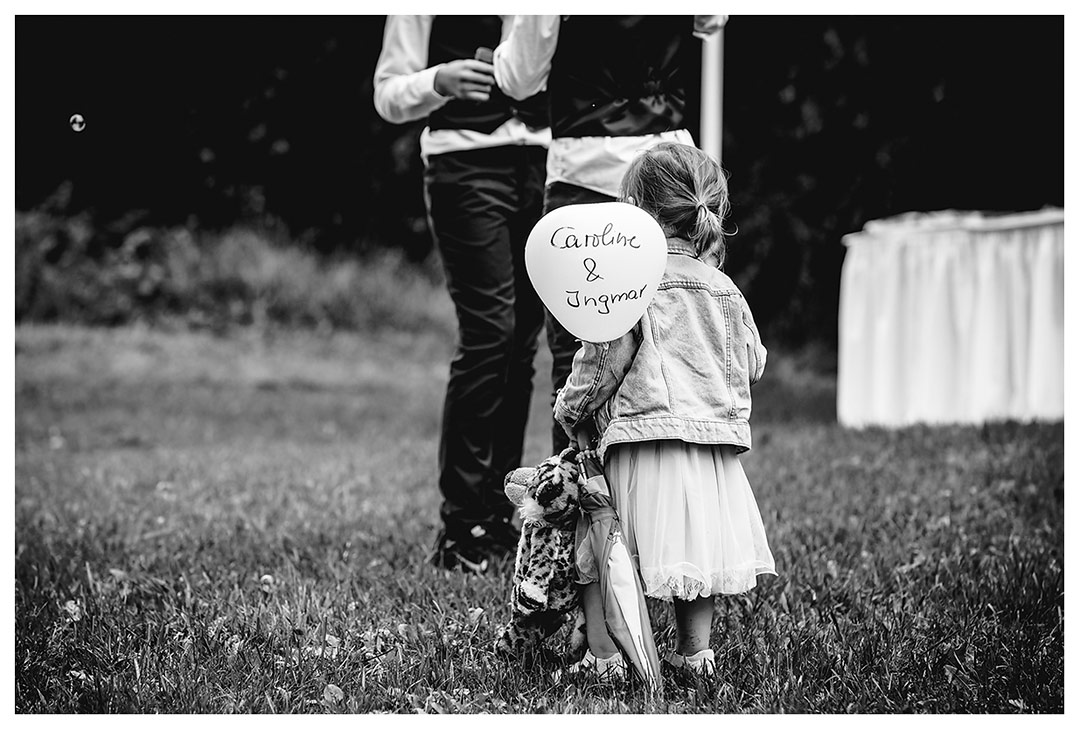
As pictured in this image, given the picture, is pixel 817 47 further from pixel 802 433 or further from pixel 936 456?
pixel 936 456

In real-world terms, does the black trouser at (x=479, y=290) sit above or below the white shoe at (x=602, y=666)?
above

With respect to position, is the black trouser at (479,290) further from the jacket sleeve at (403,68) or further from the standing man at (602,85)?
the standing man at (602,85)

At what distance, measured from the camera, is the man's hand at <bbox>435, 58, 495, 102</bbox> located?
3215 mm

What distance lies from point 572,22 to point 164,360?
829 centimetres

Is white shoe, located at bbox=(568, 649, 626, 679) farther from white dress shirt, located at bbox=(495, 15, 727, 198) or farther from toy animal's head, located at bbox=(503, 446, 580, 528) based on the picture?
white dress shirt, located at bbox=(495, 15, 727, 198)

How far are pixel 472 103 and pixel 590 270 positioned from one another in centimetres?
119

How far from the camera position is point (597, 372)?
2.47m

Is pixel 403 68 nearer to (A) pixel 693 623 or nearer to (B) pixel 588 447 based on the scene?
(B) pixel 588 447

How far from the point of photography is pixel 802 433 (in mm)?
6734

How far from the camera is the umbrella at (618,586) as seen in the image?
2.41 metres

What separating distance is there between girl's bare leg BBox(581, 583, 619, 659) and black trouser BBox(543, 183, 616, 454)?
1.92ft

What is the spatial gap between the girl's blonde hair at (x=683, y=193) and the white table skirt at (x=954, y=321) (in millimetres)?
4313

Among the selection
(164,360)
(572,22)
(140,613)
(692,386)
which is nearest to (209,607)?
(140,613)

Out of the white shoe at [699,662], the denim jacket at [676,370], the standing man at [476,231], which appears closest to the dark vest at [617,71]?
the standing man at [476,231]
